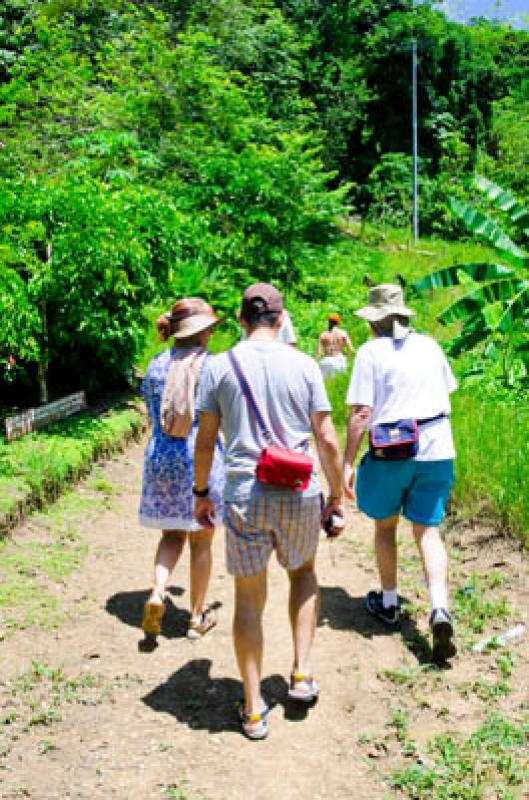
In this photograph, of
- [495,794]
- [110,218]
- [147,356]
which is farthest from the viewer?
[147,356]

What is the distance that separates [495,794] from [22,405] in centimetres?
662

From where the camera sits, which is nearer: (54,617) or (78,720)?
(78,720)

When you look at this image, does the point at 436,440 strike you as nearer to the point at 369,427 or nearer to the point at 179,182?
the point at 369,427

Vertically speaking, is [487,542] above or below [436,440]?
below

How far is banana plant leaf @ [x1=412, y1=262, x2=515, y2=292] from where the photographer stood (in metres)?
10.2

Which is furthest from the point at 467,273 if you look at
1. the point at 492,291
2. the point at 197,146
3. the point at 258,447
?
the point at 197,146

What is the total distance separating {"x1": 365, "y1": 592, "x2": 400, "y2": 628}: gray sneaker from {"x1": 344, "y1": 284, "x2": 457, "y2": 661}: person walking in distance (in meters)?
0.48

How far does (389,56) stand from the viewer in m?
29.7

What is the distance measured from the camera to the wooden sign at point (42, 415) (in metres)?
7.46

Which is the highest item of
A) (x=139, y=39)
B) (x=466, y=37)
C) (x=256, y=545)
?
(x=466, y=37)

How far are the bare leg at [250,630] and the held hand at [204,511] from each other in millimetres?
300

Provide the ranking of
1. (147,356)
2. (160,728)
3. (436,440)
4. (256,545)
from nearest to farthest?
(256,545) → (160,728) → (436,440) → (147,356)

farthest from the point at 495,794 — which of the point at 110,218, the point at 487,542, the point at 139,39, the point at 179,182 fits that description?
the point at 139,39

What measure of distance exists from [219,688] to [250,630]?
719 millimetres
